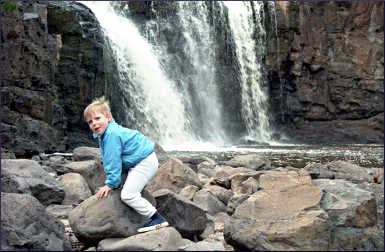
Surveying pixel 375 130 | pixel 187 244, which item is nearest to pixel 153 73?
pixel 375 130

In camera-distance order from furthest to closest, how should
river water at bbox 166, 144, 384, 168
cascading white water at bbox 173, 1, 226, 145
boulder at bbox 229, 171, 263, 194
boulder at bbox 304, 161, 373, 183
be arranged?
cascading white water at bbox 173, 1, 226, 145 → river water at bbox 166, 144, 384, 168 → boulder at bbox 304, 161, 373, 183 → boulder at bbox 229, 171, 263, 194

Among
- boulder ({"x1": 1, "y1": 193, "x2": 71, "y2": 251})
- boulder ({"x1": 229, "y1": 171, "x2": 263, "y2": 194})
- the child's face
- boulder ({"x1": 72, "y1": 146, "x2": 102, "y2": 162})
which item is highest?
the child's face

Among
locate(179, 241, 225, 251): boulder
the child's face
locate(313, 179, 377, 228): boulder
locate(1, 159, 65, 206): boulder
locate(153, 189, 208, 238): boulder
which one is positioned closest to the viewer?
locate(179, 241, 225, 251): boulder

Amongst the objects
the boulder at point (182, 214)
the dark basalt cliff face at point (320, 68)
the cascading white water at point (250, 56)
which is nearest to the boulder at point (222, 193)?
the boulder at point (182, 214)

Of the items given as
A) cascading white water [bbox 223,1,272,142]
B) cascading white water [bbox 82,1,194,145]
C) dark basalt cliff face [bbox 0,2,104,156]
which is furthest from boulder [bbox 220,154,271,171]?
cascading white water [bbox 223,1,272,142]

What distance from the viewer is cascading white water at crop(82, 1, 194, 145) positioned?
19.8 meters

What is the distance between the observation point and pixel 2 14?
13047 millimetres

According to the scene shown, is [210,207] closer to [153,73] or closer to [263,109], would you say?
[153,73]

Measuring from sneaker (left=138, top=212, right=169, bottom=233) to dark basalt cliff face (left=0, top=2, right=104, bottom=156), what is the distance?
34.4ft

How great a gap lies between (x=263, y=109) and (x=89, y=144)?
13922mm

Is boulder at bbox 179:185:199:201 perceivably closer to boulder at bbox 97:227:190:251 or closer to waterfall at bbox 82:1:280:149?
boulder at bbox 97:227:190:251

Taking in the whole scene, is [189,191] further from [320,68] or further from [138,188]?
[320,68]

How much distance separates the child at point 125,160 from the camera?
155 inches

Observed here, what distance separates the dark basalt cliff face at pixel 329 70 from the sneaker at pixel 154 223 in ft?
77.7
